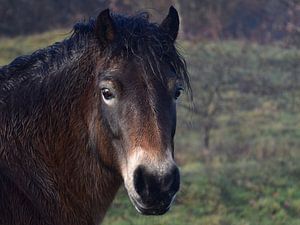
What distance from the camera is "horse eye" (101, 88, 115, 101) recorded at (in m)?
3.39

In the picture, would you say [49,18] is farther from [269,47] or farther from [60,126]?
[60,126]

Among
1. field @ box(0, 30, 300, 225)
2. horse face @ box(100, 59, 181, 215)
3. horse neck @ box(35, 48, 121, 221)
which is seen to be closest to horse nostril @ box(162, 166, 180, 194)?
horse face @ box(100, 59, 181, 215)

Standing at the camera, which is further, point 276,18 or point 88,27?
point 276,18

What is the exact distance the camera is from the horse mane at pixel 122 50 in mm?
3453

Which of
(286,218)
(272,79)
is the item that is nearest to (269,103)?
(272,79)

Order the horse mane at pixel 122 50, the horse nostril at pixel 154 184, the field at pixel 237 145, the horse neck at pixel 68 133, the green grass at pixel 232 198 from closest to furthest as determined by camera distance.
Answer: the horse nostril at pixel 154 184, the horse mane at pixel 122 50, the horse neck at pixel 68 133, the green grass at pixel 232 198, the field at pixel 237 145

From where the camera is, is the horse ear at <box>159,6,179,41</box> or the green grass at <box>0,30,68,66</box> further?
the green grass at <box>0,30,68,66</box>

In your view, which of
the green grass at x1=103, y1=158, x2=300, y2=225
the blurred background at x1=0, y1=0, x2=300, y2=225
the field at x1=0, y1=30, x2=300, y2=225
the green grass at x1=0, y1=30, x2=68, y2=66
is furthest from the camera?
the green grass at x1=0, y1=30, x2=68, y2=66

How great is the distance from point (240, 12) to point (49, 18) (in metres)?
9.66

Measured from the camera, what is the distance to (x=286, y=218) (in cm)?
884

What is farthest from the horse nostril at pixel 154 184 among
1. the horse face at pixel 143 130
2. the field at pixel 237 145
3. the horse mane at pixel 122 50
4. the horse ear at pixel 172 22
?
the field at pixel 237 145

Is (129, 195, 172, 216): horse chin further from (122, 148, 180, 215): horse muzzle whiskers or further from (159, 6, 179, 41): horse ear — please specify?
(159, 6, 179, 41): horse ear

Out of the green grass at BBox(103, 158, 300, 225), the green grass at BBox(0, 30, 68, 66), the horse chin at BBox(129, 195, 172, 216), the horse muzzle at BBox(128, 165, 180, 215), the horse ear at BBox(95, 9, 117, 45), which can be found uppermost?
the horse ear at BBox(95, 9, 117, 45)

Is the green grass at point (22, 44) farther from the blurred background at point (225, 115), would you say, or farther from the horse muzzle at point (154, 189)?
the horse muzzle at point (154, 189)
